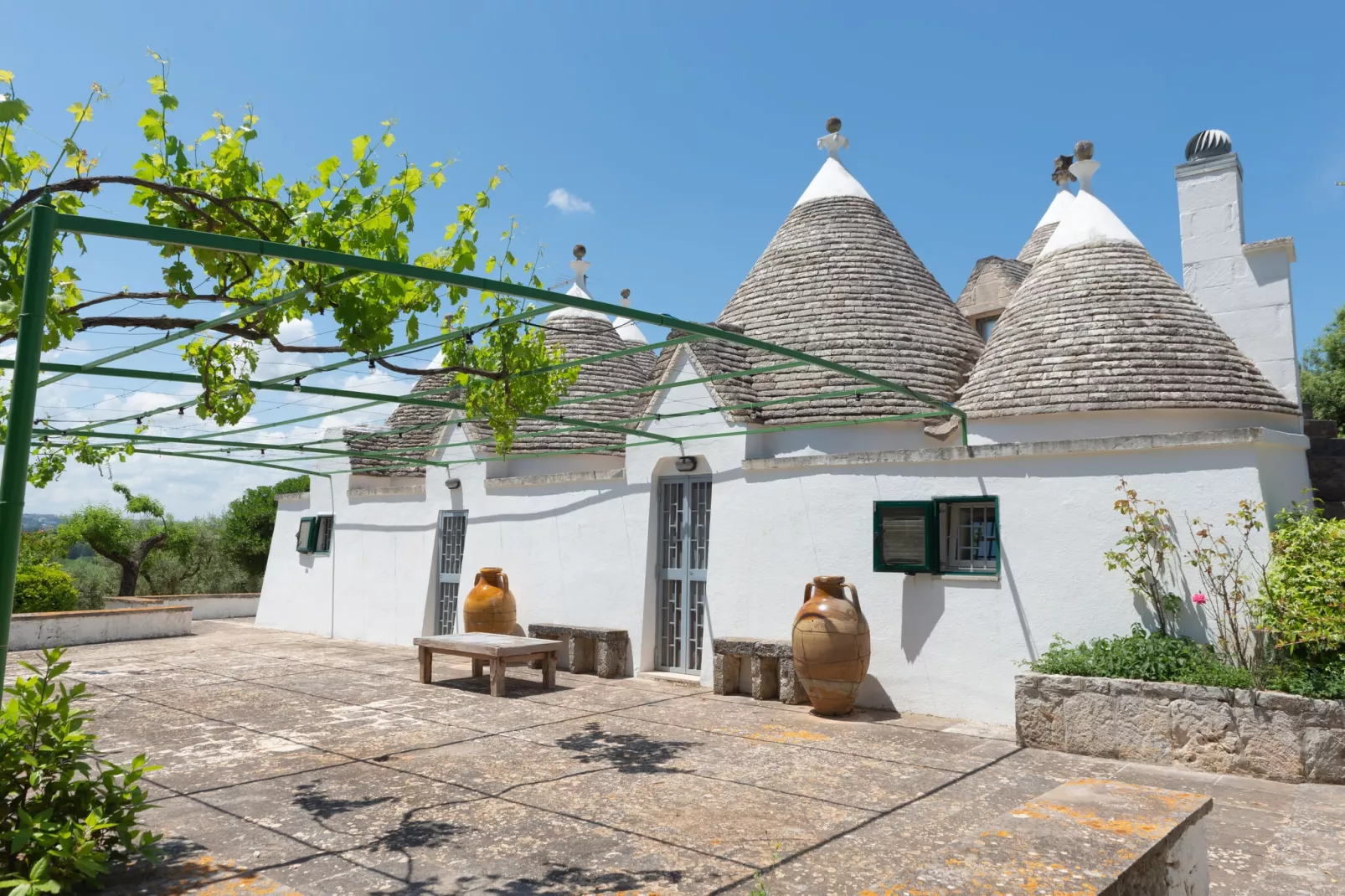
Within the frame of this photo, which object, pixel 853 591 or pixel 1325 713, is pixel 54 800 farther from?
pixel 1325 713

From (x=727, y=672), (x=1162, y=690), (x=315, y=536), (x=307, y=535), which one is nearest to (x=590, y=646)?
(x=727, y=672)

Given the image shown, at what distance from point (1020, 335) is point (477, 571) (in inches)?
347

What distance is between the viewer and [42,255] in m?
3.61

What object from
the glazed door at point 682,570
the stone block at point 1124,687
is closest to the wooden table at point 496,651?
the glazed door at point 682,570

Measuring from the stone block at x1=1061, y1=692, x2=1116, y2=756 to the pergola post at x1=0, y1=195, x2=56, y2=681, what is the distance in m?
7.51

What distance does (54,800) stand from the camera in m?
4.11

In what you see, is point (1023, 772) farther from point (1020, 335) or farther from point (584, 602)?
point (584, 602)

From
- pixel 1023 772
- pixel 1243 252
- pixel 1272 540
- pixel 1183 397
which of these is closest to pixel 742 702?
pixel 1023 772

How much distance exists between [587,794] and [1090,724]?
4.38m

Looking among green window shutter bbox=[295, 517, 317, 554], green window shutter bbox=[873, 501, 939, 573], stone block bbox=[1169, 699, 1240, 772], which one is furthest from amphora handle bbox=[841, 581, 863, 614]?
green window shutter bbox=[295, 517, 317, 554]

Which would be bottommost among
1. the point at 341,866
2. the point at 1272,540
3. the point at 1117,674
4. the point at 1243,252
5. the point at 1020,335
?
the point at 341,866

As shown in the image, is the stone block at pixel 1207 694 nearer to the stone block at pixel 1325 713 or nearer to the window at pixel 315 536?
the stone block at pixel 1325 713

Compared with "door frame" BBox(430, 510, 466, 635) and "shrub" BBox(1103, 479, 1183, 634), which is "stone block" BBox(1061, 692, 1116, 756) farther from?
"door frame" BBox(430, 510, 466, 635)

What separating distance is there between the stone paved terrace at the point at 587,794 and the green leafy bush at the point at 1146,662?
0.75 m
